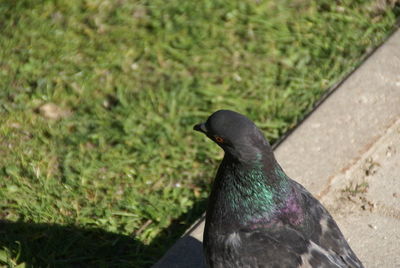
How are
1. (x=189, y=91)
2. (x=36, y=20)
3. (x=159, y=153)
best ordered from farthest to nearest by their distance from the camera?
1. (x=36, y=20)
2. (x=189, y=91)
3. (x=159, y=153)

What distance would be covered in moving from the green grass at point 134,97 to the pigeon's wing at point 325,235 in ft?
3.58

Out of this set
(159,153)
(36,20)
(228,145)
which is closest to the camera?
(228,145)

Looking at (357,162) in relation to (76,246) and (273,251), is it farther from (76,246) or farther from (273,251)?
(76,246)

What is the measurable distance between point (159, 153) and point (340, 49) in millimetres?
1745

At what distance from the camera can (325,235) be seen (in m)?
3.57

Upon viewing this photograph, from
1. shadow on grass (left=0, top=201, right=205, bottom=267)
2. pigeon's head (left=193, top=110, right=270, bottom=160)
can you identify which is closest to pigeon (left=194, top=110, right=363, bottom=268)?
pigeon's head (left=193, top=110, right=270, bottom=160)

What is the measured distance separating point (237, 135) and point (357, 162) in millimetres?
1591

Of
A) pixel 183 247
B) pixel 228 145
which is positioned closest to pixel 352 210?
pixel 183 247

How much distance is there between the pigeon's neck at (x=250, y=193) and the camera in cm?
348

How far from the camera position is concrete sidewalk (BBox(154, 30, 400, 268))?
165 inches

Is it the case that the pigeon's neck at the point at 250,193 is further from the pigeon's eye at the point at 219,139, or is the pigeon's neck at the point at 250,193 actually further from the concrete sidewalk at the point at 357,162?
the concrete sidewalk at the point at 357,162

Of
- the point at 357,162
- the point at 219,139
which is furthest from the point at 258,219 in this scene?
the point at 357,162

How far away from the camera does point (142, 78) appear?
18.0 feet

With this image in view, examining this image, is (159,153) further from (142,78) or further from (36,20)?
(36,20)
